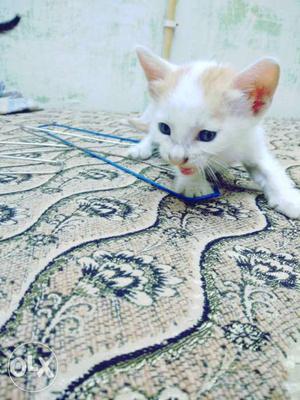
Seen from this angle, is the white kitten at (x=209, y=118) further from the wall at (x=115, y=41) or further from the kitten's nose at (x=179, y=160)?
the wall at (x=115, y=41)

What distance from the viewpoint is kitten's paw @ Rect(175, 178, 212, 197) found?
28.2 inches

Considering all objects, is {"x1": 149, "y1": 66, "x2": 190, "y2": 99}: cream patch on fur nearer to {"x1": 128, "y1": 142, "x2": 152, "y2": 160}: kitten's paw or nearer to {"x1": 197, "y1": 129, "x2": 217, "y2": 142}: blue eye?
{"x1": 197, "y1": 129, "x2": 217, "y2": 142}: blue eye

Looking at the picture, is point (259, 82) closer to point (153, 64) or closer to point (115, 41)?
point (153, 64)

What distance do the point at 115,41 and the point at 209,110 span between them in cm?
199

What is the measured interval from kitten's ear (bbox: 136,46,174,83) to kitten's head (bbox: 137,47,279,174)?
0.25 ft

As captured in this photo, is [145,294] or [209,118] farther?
[209,118]

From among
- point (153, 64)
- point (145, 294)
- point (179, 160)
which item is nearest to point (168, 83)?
point (153, 64)

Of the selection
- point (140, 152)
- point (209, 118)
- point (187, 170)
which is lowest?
point (140, 152)

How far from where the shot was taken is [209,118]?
619 millimetres

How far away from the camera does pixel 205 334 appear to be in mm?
347

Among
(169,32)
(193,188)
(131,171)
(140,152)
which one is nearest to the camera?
(193,188)

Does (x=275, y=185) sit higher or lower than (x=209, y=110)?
lower

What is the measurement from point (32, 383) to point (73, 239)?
0.80 feet

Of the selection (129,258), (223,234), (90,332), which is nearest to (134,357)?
(90,332)
